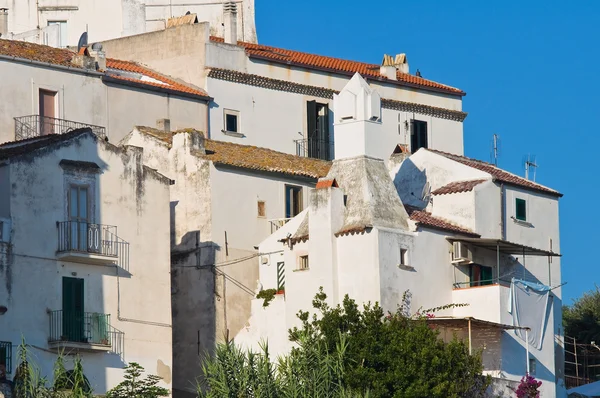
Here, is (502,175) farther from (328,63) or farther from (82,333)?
(82,333)

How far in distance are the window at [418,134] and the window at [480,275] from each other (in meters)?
12.4

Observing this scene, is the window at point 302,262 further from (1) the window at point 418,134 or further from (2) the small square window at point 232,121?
(1) the window at point 418,134

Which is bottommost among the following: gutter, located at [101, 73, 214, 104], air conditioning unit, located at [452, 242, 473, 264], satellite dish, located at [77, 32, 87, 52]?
air conditioning unit, located at [452, 242, 473, 264]

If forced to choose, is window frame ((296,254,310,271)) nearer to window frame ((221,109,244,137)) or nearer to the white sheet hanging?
the white sheet hanging

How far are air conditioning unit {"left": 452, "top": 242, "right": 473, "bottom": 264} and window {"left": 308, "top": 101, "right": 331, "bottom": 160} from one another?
12007 mm

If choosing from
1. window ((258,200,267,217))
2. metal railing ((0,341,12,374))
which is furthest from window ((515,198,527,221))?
metal railing ((0,341,12,374))

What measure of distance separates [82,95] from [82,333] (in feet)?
38.0

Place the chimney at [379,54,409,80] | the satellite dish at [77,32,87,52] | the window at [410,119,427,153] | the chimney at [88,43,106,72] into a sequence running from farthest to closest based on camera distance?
the chimney at [379,54,409,80], the window at [410,119,427,153], the satellite dish at [77,32,87,52], the chimney at [88,43,106,72]

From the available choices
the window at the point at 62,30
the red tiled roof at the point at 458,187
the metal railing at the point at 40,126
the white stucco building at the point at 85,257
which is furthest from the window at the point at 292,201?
the window at the point at 62,30

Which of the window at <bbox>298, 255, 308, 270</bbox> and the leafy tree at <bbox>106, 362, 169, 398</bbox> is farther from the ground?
the window at <bbox>298, 255, 308, 270</bbox>

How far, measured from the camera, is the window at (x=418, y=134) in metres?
66.4

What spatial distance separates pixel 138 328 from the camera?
49.8 metres

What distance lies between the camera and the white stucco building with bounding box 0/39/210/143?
55750 millimetres

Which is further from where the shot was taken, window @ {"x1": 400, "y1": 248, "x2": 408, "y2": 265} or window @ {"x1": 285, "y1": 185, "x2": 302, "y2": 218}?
window @ {"x1": 285, "y1": 185, "x2": 302, "y2": 218}
